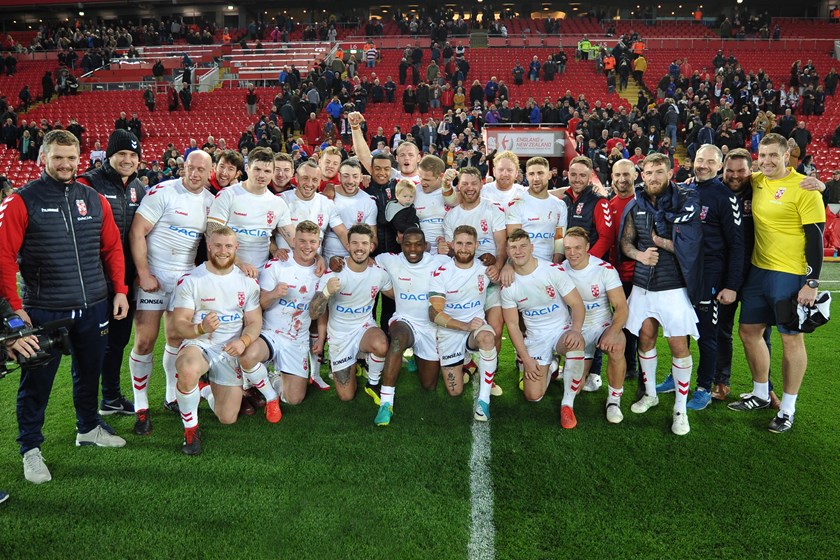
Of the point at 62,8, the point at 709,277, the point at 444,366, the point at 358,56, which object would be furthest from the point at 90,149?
the point at 62,8

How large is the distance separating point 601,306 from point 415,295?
163cm

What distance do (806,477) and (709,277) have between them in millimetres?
1656

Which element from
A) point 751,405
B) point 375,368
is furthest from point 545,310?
point 751,405

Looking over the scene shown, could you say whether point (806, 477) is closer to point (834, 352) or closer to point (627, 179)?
point (627, 179)

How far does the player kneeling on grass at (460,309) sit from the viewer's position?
17.4 ft

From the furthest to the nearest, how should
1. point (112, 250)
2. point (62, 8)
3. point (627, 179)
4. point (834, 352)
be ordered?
point (62, 8) → point (834, 352) → point (627, 179) → point (112, 250)

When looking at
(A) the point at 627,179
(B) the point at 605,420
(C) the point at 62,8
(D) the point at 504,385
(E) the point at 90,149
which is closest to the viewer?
(B) the point at 605,420

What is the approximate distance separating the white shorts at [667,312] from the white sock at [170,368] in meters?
Result: 3.80

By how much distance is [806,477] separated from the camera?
13.6 ft

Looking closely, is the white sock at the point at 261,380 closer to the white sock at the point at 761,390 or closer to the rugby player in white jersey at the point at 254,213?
the rugby player in white jersey at the point at 254,213

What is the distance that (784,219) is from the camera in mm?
4832

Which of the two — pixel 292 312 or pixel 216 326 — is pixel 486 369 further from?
pixel 216 326

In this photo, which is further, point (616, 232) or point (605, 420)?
point (616, 232)

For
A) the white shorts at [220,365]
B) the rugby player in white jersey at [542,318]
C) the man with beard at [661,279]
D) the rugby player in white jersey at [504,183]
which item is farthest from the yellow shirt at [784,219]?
the white shorts at [220,365]
